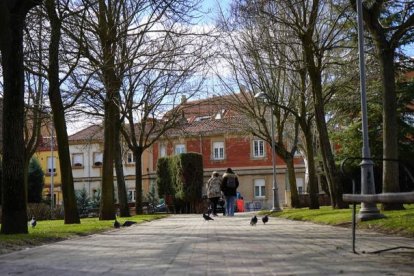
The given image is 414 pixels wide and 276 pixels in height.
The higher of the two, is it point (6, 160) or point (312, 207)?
point (6, 160)

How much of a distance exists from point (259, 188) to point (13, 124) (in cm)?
4948

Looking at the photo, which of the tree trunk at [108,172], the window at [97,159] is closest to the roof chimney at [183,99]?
the tree trunk at [108,172]

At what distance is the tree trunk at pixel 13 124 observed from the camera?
1245 cm

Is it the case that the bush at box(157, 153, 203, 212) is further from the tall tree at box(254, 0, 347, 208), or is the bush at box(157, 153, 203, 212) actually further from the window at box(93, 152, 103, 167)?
the window at box(93, 152, 103, 167)

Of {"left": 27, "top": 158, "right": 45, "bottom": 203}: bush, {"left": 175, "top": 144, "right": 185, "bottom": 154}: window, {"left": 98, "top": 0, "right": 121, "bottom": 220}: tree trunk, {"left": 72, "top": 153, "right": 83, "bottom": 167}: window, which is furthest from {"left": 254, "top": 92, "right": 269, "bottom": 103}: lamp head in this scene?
{"left": 72, "top": 153, "right": 83, "bottom": 167}: window

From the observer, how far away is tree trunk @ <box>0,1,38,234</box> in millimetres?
12453

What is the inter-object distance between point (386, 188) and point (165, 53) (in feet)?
32.0

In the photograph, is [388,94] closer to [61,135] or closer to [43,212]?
[61,135]

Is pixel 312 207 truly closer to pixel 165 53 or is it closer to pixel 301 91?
pixel 301 91

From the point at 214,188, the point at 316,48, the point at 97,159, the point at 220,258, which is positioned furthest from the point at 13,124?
the point at 97,159

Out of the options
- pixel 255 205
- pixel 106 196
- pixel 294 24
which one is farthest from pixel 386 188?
pixel 255 205

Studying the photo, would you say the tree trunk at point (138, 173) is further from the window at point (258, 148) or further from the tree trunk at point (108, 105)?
the window at point (258, 148)

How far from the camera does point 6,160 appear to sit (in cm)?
1248

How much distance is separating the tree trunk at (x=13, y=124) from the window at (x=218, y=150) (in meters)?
50.4
